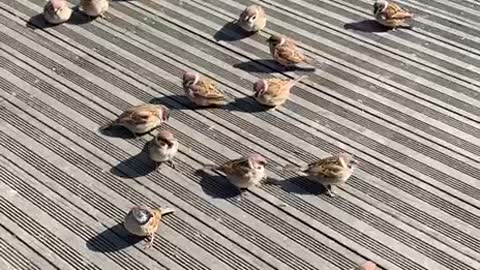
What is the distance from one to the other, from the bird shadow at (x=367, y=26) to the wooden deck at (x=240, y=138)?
0.13 feet

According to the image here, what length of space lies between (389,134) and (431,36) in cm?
280

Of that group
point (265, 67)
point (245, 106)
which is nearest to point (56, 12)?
point (265, 67)

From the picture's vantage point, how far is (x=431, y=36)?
11.9 meters

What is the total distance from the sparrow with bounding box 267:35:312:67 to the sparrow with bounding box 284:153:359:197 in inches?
93.3

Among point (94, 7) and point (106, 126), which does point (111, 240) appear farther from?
point (94, 7)

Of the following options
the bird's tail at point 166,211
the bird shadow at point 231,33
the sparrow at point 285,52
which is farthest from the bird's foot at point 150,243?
the bird shadow at point 231,33

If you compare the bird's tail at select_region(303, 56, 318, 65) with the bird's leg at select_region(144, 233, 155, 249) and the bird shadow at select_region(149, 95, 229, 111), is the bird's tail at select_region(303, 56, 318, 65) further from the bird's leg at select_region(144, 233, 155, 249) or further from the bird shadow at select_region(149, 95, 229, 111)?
the bird's leg at select_region(144, 233, 155, 249)

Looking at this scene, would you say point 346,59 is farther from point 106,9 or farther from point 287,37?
point 106,9

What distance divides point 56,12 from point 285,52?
12.5 ft

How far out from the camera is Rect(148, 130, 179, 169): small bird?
9.00 metres

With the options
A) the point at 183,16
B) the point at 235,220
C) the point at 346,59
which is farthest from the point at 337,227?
the point at 183,16

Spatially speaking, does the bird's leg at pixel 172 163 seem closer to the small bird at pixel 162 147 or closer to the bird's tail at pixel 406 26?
the small bird at pixel 162 147

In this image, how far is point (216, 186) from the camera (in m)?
9.01

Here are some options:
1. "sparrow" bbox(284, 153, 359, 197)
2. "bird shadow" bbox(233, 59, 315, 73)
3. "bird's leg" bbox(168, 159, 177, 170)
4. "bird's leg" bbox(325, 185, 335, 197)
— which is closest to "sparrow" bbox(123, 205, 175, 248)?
"bird's leg" bbox(168, 159, 177, 170)
